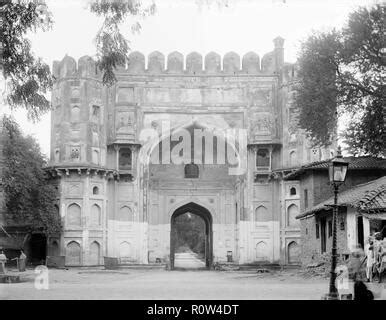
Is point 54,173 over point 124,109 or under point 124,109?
under

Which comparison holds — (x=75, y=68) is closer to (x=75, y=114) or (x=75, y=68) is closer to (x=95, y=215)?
A: (x=75, y=114)

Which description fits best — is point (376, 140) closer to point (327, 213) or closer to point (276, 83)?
point (327, 213)

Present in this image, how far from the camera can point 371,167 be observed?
26.2m

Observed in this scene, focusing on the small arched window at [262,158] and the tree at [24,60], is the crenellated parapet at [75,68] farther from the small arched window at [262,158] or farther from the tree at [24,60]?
the tree at [24,60]

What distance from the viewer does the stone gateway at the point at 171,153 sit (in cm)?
3391

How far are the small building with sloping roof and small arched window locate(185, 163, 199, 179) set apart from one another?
10.8 m

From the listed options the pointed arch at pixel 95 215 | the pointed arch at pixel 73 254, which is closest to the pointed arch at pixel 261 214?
the pointed arch at pixel 95 215

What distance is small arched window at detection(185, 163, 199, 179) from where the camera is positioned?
37.9 m

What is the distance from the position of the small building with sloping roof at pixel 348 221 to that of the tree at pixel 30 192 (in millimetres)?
11845

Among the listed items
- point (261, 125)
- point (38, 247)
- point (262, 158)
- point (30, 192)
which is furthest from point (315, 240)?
point (38, 247)

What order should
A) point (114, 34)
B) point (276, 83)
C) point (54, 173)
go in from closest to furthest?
point (114, 34)
point (54, 173)
point (276, 83)

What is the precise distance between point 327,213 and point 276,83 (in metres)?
13.0
